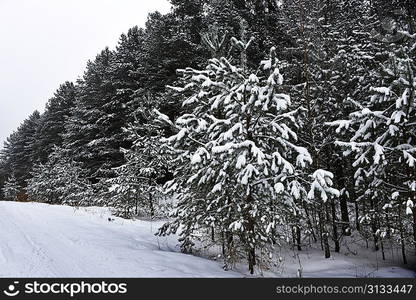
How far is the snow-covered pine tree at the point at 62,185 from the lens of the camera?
2470 cm

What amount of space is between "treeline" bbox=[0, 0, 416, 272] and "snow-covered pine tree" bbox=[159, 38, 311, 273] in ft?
0.14

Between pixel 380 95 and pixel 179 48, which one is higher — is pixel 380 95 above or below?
below

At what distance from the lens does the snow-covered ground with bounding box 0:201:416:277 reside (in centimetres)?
720

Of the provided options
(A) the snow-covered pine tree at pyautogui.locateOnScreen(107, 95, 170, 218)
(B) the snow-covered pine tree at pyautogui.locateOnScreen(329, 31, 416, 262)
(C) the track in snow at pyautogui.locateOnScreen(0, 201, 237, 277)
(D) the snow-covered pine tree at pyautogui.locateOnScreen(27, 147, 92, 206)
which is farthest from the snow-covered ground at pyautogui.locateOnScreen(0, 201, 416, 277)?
(D) the snow-covered pine tree at pyautogui.locateOnScreen(27, 147, 92, 206)

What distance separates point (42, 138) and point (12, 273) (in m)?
41.3

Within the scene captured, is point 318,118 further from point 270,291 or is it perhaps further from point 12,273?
point 12,273

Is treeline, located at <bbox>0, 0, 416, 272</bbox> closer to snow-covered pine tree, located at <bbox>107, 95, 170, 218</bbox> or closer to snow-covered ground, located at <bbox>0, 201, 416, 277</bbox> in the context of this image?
snow-covered pine tree, located at <bbox>107, 95, 170, 218</bbox>

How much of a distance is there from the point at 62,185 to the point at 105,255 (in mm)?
21864

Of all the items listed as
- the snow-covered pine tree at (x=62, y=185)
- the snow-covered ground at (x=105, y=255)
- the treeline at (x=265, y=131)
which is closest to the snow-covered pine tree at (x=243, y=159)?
the treeline at (x=265, y=131)

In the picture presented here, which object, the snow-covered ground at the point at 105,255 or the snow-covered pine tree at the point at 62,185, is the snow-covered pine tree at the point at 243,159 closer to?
the snow-covered ground at the point at 105,255

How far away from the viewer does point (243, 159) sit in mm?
7746

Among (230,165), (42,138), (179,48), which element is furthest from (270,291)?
(42,138)

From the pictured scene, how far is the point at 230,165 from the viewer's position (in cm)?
848

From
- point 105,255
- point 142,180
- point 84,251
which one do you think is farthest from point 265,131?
point 142,180
